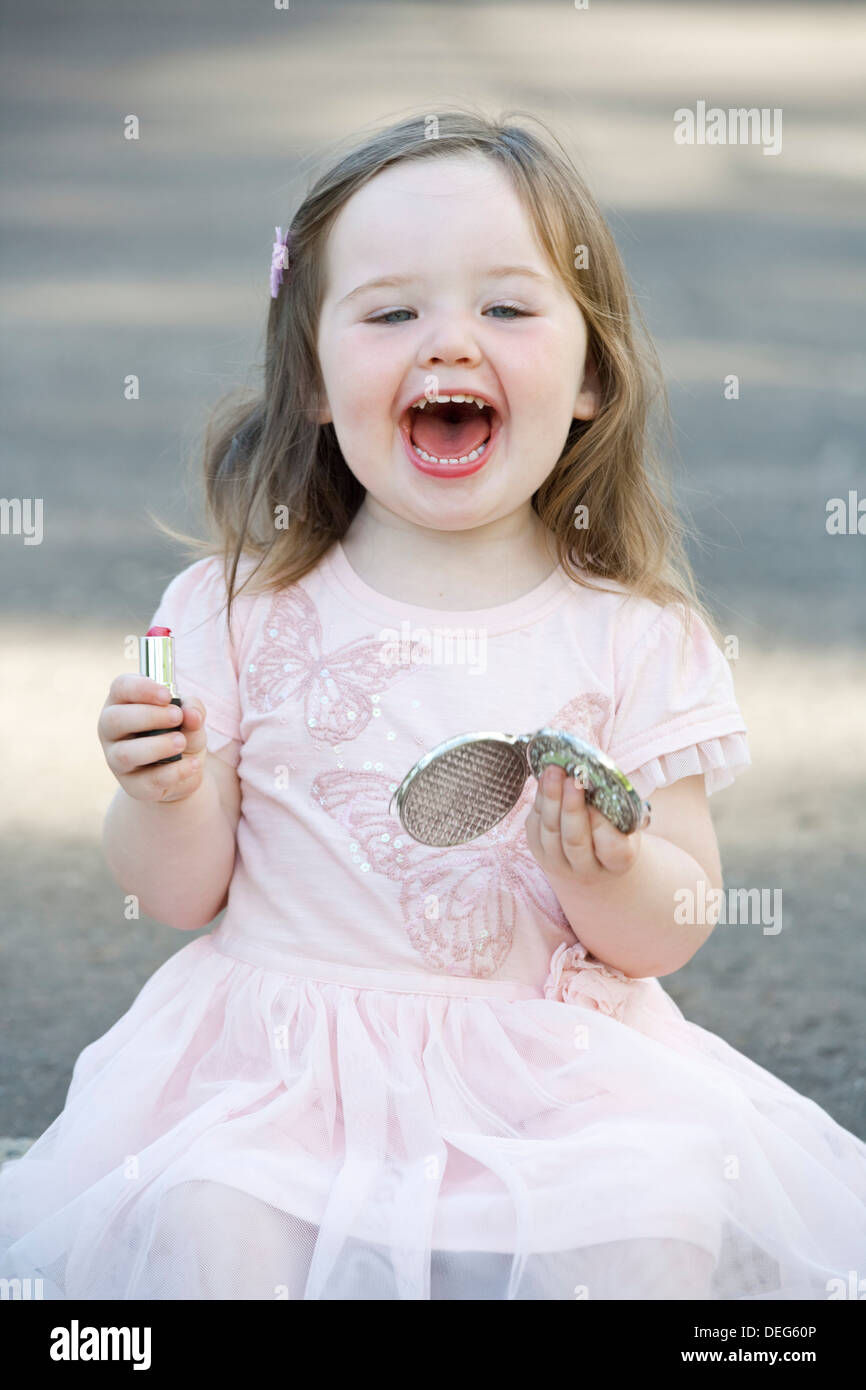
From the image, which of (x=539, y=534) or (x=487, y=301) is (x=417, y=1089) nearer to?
(x=539, y=534)

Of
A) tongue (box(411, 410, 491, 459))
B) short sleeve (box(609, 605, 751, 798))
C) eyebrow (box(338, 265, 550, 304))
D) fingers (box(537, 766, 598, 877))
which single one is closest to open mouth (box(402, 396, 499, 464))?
tongue (box(411, 410, 491, 459))

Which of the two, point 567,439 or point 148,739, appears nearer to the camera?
point 148,739

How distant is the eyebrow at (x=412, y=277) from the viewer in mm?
1462

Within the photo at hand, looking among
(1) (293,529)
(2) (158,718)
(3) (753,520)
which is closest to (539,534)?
(1) (293,529)

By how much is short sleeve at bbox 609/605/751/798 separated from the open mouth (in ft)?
0.74

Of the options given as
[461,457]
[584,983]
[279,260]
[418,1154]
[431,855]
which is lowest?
[418,1154]

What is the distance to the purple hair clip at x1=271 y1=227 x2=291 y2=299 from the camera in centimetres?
164

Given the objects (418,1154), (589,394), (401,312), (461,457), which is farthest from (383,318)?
(418,1154)

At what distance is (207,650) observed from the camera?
158 cm

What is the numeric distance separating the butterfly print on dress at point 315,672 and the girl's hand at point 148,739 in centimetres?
15

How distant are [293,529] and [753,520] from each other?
3385mm

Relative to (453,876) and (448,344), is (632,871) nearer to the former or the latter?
(453,876)

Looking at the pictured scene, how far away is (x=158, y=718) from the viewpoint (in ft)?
4.36

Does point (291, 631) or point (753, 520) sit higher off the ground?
point (753, 520)
